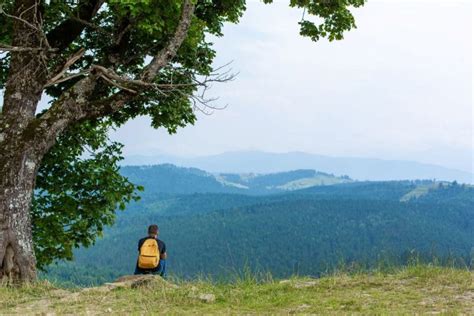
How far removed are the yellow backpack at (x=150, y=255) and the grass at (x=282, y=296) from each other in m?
2.53

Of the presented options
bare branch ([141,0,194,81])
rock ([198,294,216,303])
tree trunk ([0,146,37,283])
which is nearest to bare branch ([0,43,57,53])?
tree trunk ([0,146,37,283])

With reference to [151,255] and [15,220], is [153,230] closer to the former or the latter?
[151,255]

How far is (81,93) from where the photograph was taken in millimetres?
14031

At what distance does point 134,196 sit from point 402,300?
12603mm

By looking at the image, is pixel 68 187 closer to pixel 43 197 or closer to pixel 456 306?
pixel 43 197

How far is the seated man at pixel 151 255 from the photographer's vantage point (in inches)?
551

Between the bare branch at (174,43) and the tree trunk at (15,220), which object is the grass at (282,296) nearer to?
the tree trunk at (15,220)

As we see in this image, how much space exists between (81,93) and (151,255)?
15.5 ft

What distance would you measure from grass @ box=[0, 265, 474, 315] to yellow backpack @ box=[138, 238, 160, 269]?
2534mm

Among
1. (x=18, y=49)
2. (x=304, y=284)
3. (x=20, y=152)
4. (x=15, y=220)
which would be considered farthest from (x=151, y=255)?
(x=18, y=49)

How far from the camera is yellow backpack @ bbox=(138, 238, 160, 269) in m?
14.0

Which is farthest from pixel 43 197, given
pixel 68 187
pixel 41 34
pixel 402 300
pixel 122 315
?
pixel 402 300

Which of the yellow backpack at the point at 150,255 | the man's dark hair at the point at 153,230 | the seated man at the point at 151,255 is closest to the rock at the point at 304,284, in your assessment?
the seated man at the point at 151,255

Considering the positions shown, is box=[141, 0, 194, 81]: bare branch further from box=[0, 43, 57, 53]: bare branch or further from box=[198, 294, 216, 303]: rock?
box=[198, 294, 216, 303]: rock
